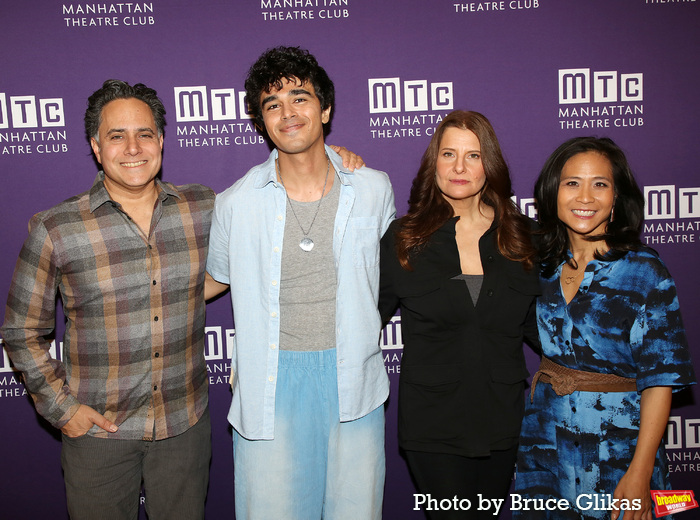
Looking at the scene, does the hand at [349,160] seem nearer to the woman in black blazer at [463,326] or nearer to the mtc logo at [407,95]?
the woman in black blazer at [463,326]

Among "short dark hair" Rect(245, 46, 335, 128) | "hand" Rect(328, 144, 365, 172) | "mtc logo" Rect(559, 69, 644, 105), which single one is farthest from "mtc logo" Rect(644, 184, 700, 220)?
"short dark hair" Rect(245, 46, 335, 128)

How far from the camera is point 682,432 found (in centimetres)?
289

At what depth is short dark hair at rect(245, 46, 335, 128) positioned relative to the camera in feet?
6.79

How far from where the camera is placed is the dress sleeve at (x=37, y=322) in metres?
1.96

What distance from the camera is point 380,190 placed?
2.20m

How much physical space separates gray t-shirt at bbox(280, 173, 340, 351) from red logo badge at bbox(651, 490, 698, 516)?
1.28 meters

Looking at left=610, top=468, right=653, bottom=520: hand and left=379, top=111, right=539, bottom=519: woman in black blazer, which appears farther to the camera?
left=379, top=111, right=539, bottom=519: woman in black blazer

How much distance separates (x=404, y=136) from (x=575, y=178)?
97 centimetres

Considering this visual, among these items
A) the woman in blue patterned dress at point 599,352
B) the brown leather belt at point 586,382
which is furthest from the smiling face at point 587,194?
the brown leather belt at point 586,382

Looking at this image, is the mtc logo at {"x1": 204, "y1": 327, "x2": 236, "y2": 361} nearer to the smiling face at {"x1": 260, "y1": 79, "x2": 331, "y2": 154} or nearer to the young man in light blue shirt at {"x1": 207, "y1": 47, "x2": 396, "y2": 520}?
the young man in light blue shirt at {"x1": 207, "y1": 47, "x2": 396, "y2": 520}

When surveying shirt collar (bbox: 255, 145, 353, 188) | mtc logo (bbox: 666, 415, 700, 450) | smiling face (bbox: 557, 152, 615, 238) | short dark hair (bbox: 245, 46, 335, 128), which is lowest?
mtc logo (bbox: 666, 415, 700, 450)

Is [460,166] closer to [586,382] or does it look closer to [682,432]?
[586,382]

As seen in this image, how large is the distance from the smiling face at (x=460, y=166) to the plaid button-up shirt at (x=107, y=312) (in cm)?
105

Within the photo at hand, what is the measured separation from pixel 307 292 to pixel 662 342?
124 centimetres
